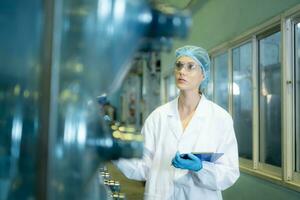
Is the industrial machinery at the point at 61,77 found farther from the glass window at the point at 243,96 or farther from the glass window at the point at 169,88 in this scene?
the glass window at the point at 169,88

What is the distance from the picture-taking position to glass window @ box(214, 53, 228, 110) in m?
3.42

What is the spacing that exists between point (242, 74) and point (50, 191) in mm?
2827

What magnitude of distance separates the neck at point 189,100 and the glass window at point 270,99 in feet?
3.53

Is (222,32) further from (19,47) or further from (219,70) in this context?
(19,47)

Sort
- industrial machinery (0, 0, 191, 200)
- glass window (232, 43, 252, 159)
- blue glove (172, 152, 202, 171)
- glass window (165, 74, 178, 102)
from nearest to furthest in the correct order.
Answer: industrial machinery (0, 0, 191, 200) → blue glove (172, 152, 202, 171) → glass window (232, 43, 252, 159) → glass window (165, 74, 178, 102)

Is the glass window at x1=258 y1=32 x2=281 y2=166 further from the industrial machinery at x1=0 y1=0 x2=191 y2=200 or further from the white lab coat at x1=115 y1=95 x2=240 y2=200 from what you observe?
the industrial machinery at x1=0 y1=0 x2=191 y2=200

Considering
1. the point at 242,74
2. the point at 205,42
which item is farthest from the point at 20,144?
the point at 205,42

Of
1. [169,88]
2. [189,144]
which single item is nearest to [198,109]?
[189,144]

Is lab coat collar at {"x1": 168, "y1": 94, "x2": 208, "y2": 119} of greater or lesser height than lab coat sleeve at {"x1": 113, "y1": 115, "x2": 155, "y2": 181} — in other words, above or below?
above

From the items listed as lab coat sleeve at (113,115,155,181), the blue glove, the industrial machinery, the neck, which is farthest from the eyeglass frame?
the industrial machinery

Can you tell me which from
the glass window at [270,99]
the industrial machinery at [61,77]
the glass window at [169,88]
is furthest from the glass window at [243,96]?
the industrial machinery at [61,77]

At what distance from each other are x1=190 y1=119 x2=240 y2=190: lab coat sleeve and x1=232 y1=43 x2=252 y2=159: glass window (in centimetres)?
152

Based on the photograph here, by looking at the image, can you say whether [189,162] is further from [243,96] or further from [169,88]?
[169,88]

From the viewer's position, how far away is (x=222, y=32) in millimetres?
3215
